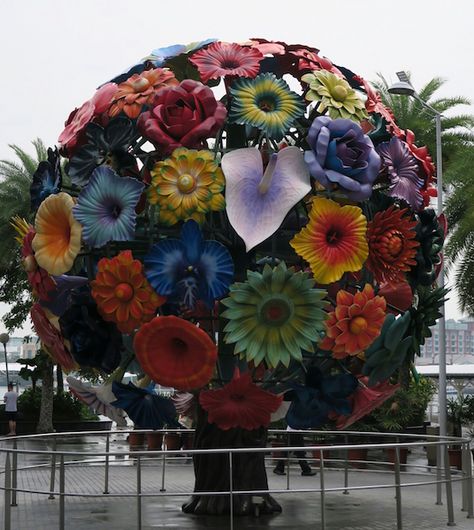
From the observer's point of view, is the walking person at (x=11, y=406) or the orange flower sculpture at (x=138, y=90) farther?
the walking person at (x=11, y=406)

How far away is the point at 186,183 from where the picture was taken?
12273mm

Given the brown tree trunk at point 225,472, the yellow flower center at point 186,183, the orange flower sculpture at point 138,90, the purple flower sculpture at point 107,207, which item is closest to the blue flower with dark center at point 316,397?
the brown tree trunk at point 225,472

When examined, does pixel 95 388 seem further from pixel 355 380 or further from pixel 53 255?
pixel 355 380

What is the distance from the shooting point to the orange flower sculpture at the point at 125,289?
12.4 metres

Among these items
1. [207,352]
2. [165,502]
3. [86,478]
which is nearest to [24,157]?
[86,478]

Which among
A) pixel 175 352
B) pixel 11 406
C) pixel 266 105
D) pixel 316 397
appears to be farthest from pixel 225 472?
pixel 11 406

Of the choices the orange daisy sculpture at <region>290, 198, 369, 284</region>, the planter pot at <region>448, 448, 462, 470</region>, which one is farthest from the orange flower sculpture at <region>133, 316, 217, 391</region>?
the planter pot at <region>448, 448, 462, 470</region>

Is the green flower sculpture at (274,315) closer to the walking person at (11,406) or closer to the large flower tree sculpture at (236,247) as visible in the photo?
the large flower tree sculpture at (236,247)

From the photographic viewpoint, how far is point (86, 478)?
20109 millimetres

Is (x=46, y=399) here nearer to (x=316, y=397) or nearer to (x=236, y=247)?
(x=236, y=247)

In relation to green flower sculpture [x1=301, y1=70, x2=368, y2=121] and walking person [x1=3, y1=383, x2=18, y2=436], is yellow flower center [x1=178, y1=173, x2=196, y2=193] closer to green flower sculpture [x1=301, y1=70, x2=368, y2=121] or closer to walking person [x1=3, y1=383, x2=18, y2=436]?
green flower sculpture [x1=301, y1=70, x2=368, y2=121]

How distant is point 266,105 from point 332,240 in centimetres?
186

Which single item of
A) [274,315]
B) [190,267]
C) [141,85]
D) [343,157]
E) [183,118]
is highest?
[141,85]

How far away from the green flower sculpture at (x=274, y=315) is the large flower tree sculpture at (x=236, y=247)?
0.05 ft
